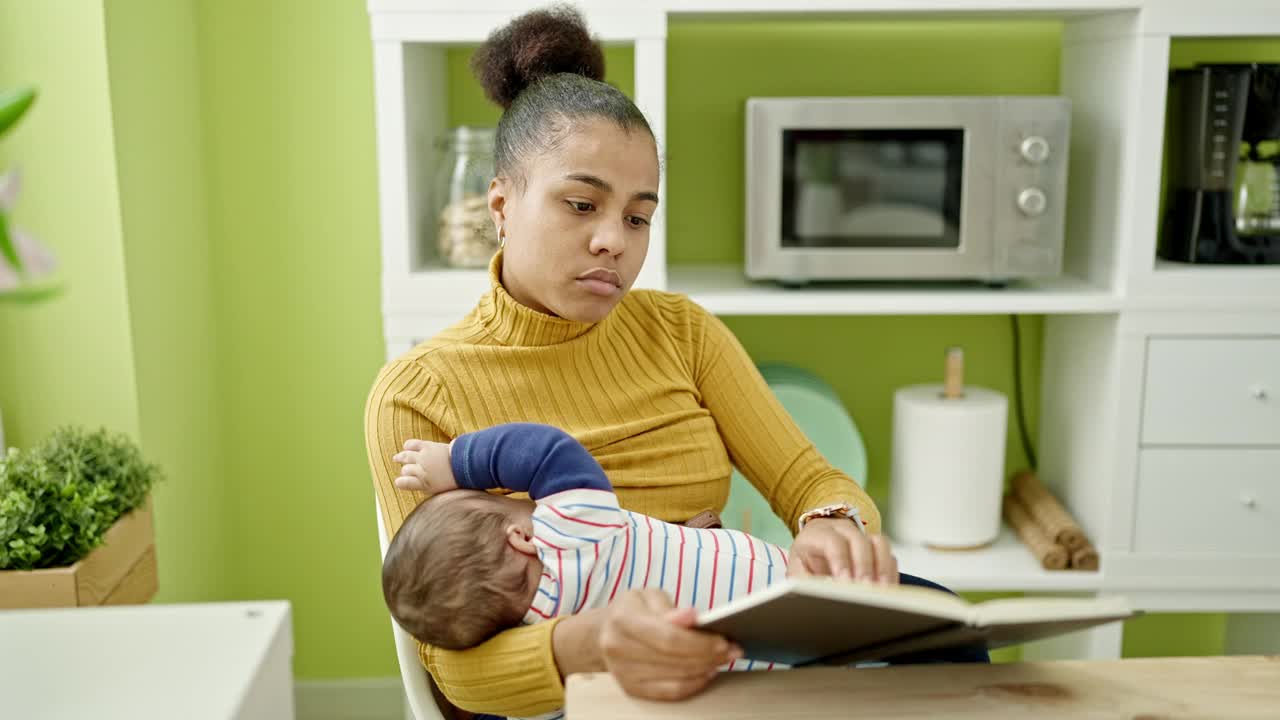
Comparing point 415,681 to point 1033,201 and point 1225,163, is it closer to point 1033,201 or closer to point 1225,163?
point 1033,201

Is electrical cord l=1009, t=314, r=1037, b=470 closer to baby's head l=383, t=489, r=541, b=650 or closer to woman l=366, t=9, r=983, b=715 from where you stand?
woman l=366, t=9, r=983, b=715

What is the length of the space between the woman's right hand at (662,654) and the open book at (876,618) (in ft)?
0.05

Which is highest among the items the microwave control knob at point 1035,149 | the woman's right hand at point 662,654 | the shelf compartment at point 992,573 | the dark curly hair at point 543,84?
the dark curly hair at point 543,84

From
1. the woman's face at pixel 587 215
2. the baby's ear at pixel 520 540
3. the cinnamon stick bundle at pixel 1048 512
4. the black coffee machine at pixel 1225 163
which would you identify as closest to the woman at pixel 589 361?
the woman's face at pixel 587 215

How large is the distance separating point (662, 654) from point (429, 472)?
363mm

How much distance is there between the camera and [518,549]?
102cm

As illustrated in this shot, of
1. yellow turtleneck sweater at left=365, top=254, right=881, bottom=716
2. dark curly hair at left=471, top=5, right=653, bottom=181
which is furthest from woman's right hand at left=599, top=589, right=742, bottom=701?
dark curly hair at left=471, top=5, right=653, bottom=181

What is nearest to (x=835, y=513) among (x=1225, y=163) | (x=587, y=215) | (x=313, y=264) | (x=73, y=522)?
(x=587, y=215)

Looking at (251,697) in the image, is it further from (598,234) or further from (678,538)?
(598,234)

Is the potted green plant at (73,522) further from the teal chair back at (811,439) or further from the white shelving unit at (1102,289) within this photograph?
the teal chair back at (811,439)

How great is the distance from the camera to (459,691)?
3.54ft

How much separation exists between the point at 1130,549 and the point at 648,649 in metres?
1.46

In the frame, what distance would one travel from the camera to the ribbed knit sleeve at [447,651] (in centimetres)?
101

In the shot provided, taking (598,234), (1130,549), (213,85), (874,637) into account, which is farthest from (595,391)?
(213,85)
